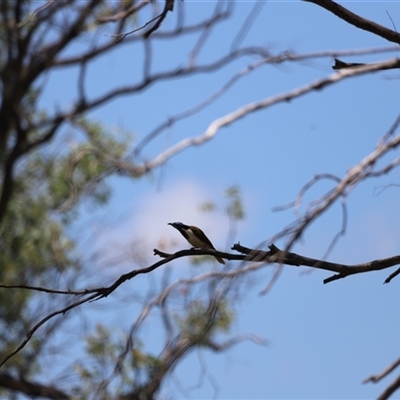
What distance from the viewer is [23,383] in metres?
9.44

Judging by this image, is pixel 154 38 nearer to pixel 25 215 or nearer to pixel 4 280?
pixel 25 215

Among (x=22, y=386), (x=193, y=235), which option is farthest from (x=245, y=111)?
(x=22, y=386)

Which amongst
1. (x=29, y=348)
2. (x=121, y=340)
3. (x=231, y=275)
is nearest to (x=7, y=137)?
(x=29, y=348)

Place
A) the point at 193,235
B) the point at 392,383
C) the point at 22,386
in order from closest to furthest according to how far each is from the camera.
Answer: the point at 392,383
the point at 193,235
the point at 22,386

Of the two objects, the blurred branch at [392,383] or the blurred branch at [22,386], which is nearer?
the blurred branch at [392,383]

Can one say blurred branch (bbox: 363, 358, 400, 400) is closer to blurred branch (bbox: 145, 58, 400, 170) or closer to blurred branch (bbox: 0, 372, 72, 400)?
blurred branch (bbox: 145, 58, 400, 170)

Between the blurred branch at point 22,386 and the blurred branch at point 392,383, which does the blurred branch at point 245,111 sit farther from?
the blurred branch at point 22,386

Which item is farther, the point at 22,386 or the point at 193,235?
the point at 22,386

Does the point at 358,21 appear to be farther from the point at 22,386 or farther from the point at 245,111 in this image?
the point at 22,386

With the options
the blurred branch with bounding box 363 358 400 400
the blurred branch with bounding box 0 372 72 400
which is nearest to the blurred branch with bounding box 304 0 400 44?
the blurred branch with bounding box 363 358 400 400

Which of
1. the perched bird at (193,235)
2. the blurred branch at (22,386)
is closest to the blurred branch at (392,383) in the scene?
the perched bird at (193,235)

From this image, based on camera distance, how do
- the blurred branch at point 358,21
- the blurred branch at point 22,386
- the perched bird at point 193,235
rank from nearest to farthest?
the blurred branch at point 358,21 < the perched bird at point 193,235 < the blurred branch at point 22,386

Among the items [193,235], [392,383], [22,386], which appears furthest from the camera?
[22,386]

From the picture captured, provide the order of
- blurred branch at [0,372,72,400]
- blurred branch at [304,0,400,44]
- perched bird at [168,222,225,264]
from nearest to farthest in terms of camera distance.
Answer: blurred branch at [304,0,400,44] < perched bird at [168,222,225,264] < blurred branch at [0,372,72,400]
